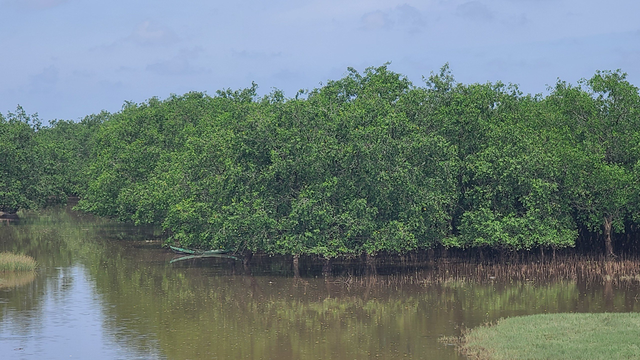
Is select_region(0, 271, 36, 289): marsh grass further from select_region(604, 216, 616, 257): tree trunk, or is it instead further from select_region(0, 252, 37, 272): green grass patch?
select_region(604, 216, 616, 257): tree trunk

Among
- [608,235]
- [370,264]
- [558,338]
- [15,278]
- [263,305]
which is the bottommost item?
[558,338]

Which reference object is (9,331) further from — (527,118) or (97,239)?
(97,239)

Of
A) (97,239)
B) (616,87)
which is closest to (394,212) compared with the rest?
(616,87)

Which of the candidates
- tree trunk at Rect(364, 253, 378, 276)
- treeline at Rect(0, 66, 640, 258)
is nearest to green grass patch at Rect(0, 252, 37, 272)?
treeline at Rect(0, 66, 640, 258)

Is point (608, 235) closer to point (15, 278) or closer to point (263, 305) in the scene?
point (263, 305)

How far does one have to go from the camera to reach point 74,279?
5694cm

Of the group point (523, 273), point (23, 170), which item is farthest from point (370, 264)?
point (23, 170)

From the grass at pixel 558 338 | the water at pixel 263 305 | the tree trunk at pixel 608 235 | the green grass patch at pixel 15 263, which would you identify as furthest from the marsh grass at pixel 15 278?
the tree trunk at pixel 608 235

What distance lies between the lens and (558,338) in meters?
34.8

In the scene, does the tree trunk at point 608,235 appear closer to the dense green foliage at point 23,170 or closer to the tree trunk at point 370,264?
the tree trunk at point 370,264

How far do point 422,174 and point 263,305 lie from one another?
1549cm

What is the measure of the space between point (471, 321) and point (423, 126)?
22.0 meters

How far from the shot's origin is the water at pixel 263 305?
118 ft

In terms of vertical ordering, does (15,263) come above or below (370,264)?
above
